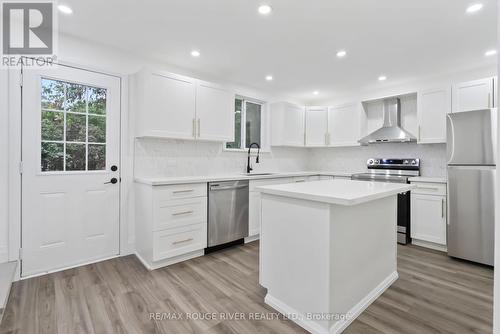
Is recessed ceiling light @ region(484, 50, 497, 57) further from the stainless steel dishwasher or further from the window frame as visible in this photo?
the stainless steel dishwasher

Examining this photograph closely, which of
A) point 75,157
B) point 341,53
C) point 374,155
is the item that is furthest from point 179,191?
point 374,155

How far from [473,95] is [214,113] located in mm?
3400

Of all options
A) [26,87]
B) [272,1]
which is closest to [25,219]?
[26,87]

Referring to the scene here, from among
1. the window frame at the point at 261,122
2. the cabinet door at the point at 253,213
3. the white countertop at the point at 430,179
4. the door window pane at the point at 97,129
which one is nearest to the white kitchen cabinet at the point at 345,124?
the white countertop at the point at 430,179

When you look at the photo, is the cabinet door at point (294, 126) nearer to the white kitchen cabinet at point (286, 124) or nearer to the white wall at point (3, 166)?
the white kitchen cabinet at point (286, 124)

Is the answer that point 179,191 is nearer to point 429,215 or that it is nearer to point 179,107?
point 179,107

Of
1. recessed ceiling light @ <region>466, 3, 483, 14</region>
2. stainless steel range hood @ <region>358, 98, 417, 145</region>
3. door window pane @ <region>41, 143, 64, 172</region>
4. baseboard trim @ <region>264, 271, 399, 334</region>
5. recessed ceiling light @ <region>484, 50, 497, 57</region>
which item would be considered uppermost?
recessed ceiling light @ <region>484, 50, 497, 57</region>

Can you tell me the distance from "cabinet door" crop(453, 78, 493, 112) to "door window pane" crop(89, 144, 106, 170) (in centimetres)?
456

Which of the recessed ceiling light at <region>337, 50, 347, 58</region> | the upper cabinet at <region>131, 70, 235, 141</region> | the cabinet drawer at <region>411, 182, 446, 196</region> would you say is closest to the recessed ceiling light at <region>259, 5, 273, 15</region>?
the recessed ceiling light at <region>337, 50, 347, 58</region>

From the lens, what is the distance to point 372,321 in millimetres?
1751

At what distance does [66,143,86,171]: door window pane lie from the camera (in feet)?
8.54

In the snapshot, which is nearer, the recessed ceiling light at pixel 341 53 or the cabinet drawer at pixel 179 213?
the cabinet drawer at pixel 179 213

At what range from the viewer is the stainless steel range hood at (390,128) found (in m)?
3.81

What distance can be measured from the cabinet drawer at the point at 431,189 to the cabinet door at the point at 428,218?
53 mm
